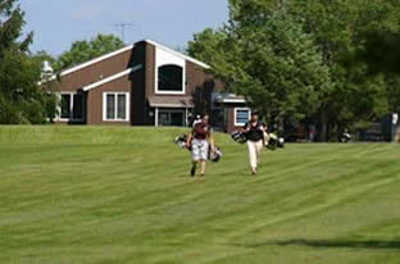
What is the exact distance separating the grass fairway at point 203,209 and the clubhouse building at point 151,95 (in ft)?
116

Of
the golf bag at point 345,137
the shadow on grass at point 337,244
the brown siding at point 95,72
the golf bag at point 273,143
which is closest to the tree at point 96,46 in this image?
the brown siding at point 95,72

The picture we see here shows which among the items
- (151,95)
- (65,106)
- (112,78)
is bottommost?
(65,106)

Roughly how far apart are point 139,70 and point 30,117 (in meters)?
9.87

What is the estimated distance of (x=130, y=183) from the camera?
32406 mm

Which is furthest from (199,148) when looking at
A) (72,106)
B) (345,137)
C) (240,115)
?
(72,106)

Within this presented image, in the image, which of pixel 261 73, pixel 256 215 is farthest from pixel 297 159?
pixel 261 73

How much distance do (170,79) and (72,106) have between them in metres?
7.01

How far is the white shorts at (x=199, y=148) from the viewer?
3222 cm

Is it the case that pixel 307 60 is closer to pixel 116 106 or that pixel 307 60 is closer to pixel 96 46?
pixel 116 106

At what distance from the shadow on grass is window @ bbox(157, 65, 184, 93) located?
208 feet

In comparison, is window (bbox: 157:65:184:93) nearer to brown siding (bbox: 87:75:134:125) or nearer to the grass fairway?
brown siding (bbox: 87:75:134:125)

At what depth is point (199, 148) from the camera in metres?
32.3

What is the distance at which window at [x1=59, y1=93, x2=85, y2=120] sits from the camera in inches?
3255

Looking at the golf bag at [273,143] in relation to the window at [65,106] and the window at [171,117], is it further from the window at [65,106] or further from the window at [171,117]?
the window at [65,106]
